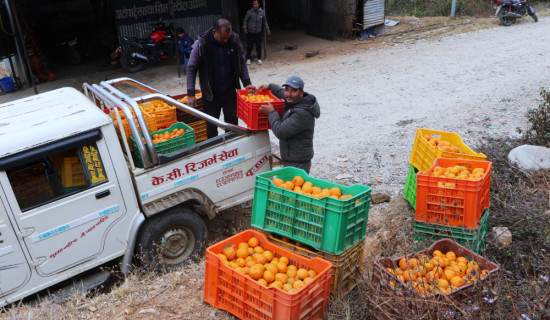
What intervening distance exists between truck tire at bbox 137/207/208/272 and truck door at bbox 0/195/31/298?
1.05m

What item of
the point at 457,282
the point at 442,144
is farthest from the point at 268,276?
the point at 442,144

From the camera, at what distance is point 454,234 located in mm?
4418

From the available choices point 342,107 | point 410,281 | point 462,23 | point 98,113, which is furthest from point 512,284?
point 462,23

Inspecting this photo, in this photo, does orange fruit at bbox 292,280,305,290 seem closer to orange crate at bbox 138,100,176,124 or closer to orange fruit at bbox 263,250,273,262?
orange fruit at bbox 263,250,273,262

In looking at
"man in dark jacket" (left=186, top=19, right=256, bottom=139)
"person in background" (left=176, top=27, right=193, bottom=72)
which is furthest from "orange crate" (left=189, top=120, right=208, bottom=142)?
"person in background" (left=176, top=27, right=193, bottom=72)

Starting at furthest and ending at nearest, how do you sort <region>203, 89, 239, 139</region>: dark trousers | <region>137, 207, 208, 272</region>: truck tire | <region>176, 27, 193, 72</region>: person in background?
<region>176, 27, 193, 72</region>: person in background → <region>203, 89, 239, 139</region>: dark trousers → <region>137, 207, 208, 272</region>: truck tire

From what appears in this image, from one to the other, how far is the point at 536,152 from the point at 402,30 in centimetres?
1230

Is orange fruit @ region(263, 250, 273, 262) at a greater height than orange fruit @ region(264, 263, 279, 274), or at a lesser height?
lesser

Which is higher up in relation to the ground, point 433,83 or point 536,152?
point 536,152

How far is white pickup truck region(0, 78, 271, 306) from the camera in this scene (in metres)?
3.96

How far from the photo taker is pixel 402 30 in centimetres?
1705

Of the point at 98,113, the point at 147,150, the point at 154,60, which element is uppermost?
the point at 98,113

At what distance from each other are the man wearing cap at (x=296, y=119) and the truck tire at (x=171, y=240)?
1.30 m

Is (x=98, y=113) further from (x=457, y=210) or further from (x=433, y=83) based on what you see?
(x=433, y=83)
